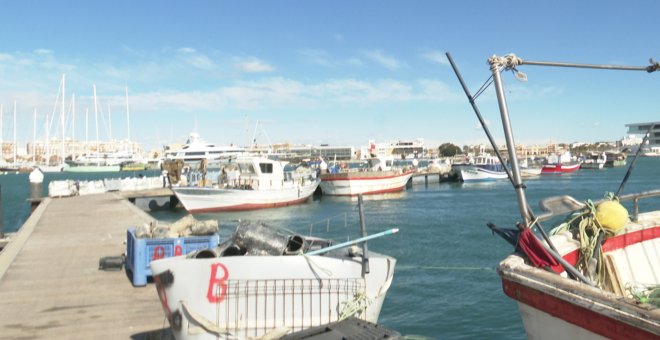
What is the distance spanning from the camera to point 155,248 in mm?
9180

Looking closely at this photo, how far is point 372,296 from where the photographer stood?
19.3 ft

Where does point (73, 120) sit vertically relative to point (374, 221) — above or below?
above

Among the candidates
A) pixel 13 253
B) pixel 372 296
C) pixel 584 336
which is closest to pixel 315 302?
pixel 372 296

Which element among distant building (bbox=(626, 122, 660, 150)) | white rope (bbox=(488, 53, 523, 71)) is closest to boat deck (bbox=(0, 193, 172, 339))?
white rope (bbox=(488, 53, 523, 71))

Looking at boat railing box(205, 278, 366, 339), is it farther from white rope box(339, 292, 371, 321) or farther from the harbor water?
the harbor water

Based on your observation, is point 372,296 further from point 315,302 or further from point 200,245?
point 200,245

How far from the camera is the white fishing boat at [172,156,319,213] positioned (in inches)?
1236

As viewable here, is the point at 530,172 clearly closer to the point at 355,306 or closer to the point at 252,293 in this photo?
the point at 355,306

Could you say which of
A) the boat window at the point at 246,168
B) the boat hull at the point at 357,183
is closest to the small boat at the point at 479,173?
the boat hull at the point at 357,183

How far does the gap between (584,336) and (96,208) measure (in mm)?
23903

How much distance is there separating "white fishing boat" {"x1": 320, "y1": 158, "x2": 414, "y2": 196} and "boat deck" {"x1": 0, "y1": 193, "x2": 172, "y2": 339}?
29718mm

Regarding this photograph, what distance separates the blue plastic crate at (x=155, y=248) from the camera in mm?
9023

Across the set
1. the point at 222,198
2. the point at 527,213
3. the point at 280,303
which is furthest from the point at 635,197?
the point at 222,198

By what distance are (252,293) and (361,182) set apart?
40.5 metres
